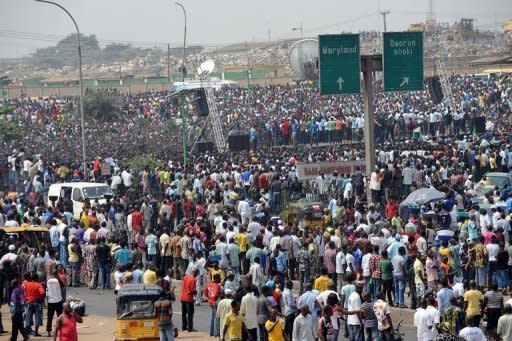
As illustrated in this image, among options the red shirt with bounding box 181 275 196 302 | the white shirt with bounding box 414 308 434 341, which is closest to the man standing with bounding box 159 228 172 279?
the red shirt with bounding box 181 275 196 302

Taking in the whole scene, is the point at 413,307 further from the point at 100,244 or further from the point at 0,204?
the point at 0,204

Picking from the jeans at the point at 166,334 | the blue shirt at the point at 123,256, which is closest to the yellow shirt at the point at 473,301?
the jeans at the point at 166,334

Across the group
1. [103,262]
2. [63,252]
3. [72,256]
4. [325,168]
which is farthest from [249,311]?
[325,168]

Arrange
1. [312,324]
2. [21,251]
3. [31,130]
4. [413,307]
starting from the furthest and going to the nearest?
[31,130] < [21,251] < [413,307] < [312,324]

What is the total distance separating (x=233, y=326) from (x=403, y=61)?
1847cm

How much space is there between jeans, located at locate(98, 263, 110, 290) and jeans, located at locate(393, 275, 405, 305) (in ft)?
24.0

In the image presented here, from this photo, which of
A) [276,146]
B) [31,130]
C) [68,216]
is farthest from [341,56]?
[31,130]

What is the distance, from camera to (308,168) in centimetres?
3453

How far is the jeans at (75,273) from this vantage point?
28.7 m

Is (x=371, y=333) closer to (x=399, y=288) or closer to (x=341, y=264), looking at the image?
(x=399, y=288)

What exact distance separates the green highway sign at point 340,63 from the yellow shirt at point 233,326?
16665mm

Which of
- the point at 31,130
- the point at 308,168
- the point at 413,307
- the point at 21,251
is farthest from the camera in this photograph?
the point at 31,130

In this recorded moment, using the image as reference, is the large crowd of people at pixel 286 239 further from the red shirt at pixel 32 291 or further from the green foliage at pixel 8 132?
the green foliage at pixel 8 132

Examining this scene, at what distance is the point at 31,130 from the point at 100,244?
1475 inches
